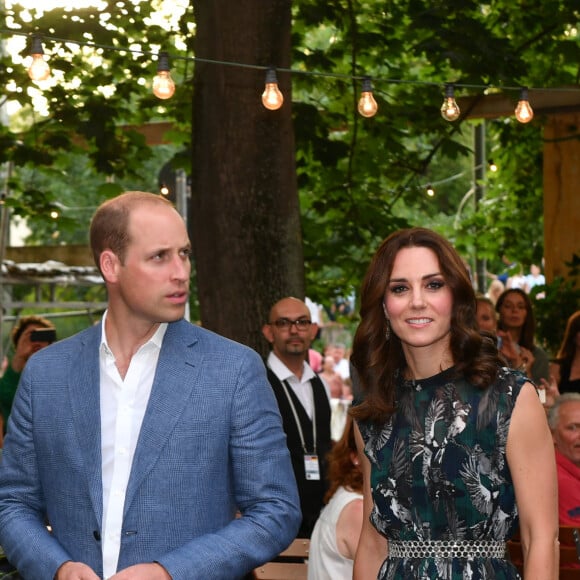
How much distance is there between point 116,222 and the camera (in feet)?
10.6

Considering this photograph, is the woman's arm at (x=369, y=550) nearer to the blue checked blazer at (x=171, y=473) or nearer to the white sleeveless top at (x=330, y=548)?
the blue checked blazer at (x=171, y=473)

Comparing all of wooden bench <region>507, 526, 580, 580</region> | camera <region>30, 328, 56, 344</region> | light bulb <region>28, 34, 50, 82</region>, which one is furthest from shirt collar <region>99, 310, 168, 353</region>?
camera <region>30, 328, 56, 344</region>

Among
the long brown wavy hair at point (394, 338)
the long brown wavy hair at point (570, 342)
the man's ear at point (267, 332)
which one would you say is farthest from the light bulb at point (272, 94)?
the long brown wavy hair at point (394, 338)

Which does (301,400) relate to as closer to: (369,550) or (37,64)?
(37,64)

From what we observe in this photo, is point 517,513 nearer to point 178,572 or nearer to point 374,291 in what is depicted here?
point 374,291

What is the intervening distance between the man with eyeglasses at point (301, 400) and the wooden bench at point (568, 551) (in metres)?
2.04

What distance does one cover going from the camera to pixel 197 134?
7.76 meters

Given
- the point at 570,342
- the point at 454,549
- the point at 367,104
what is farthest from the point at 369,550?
the point at 570,342

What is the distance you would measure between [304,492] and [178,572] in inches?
172

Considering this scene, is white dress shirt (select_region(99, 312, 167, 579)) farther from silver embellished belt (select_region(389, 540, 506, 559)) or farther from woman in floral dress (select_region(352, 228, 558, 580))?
silver embellished belt (select_region(389, 540, 506, 559))

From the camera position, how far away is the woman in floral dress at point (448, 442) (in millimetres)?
3350

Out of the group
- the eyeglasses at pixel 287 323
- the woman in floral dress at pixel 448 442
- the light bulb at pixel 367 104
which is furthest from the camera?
the light bulb at pixel 367 104

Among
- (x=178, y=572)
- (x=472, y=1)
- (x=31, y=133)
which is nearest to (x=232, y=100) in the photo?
(x=472, y=1)

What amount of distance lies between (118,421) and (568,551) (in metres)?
2.65
